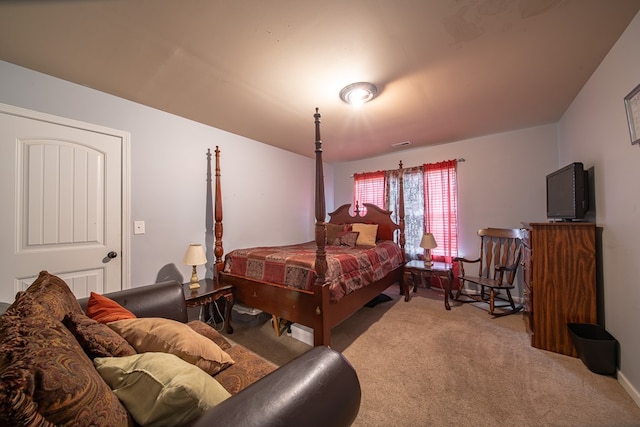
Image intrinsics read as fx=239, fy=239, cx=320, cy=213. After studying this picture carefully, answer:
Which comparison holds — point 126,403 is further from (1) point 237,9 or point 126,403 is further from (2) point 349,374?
(1) point 237,9

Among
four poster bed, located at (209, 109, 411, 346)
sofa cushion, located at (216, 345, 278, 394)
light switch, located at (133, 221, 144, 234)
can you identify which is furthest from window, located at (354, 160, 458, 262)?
light switch, located at (133, 221, 144, 234)

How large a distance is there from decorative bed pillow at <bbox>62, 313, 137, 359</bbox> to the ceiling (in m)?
1.56

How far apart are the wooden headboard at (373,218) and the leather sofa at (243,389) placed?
10.5 ft

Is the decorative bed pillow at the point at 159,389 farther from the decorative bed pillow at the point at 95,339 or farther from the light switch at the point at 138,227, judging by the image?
the light switch at the point at 138,227

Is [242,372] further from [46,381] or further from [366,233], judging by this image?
[366,233]

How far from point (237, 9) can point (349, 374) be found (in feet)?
6.11

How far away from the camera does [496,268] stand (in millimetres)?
2939

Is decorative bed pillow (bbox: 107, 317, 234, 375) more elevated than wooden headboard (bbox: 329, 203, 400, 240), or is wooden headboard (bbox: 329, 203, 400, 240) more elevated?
wooden headboard (bbox: 329, 203, 400, 240)

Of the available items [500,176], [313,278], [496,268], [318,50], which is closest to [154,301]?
[313,278]

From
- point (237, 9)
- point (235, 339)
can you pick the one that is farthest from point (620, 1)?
point (235, 339)

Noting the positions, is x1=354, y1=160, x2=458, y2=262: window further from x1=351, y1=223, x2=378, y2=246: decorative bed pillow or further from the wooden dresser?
the wooden dresser

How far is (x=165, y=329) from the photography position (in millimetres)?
1081

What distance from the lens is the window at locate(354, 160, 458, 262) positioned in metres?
3.67

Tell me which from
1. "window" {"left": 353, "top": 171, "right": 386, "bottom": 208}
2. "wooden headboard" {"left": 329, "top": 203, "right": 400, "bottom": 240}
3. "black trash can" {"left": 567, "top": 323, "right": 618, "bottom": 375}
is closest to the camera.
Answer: "black trash can" {"left": 567, "top": 323, "right": 618, "bottom": 375}
